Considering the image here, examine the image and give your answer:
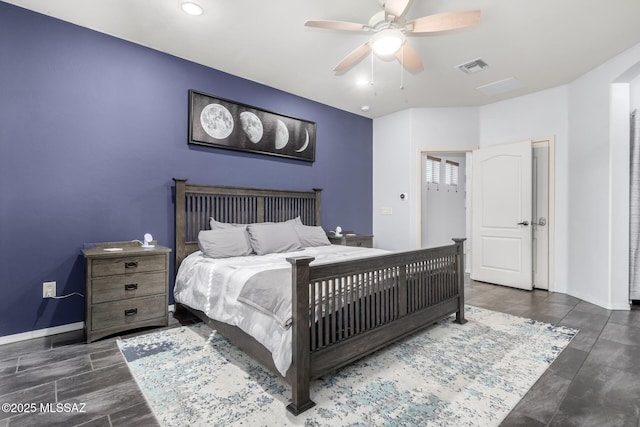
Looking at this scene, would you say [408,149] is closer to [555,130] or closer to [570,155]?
[555,130]

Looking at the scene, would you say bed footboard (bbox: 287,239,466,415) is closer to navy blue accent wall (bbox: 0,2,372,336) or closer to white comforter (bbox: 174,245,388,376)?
white comforter (bbox: 174,245,388,376)

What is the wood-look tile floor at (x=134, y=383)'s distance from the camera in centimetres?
162

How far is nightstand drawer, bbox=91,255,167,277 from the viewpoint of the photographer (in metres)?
2.54

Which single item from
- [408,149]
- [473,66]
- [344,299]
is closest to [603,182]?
[473,66]

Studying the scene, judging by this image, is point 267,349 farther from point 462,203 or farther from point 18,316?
point 462,203

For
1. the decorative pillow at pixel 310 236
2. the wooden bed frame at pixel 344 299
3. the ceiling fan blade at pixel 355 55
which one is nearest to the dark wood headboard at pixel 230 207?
the wooden bed frame at pixel 344 299

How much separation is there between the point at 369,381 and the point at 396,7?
2.53m

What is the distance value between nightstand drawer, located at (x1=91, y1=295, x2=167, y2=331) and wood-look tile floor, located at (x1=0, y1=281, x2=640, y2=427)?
0.48ft

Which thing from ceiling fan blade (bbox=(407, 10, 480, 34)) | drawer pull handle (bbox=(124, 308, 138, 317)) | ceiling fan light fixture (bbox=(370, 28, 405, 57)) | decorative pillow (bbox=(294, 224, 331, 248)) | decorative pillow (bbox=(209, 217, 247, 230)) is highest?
ceiling fan blade (bbox=(407, 10, 480, 34))

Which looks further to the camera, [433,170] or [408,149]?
[433,170]

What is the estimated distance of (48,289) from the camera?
2.72 metres

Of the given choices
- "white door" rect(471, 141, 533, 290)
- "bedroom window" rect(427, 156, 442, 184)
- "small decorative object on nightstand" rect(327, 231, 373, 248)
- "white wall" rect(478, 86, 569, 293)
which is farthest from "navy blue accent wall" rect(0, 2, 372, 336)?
"white wall" rect(478, 86, 569, 293)

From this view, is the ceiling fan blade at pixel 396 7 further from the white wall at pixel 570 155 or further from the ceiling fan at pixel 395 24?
the white wall at pixel 570 155

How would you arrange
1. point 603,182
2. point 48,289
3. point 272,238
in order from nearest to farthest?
point 48,289 → point 272,238 → point 603,182
